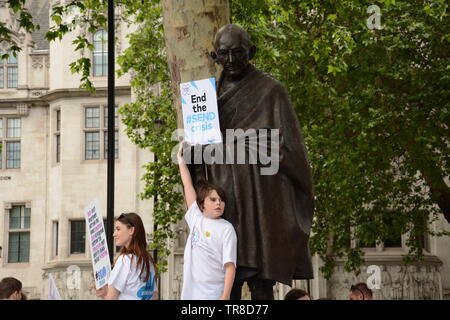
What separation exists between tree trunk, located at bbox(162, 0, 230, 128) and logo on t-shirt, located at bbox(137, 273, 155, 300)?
236 centimetres

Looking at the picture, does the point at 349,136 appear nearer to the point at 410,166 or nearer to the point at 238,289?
the point at 410,166

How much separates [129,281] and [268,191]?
5.58 feet

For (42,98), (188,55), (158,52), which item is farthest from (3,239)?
(188,55)

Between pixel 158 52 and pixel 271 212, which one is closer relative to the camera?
pixel 271 212

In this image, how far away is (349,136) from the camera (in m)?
21.2

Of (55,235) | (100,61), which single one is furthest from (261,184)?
(100,61)

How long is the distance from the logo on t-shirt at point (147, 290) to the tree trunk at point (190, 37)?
236 centimetres

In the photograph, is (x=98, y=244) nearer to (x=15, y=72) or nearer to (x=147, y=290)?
(x=147, y=290)

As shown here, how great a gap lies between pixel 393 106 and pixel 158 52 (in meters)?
7.18

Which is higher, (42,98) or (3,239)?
(42,98)

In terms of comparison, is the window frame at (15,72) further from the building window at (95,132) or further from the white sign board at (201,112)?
the white sign board at (201,112)

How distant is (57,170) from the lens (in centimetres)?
3294

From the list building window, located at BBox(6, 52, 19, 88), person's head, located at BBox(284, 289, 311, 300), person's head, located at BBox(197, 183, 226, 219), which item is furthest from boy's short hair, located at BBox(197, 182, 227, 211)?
building window, located at BBox(6, 52, 19, 88)

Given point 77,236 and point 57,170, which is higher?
point 57,170
